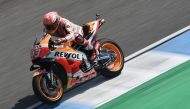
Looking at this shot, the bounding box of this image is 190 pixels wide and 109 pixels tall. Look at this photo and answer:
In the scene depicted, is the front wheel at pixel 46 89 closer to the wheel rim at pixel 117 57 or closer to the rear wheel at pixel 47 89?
the rear wheel at pixel 47 89

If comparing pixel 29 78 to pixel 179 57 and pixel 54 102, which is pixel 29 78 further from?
pixel 179 57

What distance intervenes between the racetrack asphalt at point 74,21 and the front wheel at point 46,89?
2.54 ft

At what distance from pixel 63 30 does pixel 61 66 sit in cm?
77

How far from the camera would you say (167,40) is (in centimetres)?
1413

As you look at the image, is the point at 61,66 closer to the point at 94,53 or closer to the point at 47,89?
the point at 47,89

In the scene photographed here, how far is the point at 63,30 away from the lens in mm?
12016

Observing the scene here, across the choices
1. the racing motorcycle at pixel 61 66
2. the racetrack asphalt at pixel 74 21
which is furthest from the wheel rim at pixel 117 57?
the racetrack asphalt at pixel 74 21

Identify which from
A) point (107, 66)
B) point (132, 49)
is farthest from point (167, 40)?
point (107, 66)

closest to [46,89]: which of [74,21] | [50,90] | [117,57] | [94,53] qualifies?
[50,90]

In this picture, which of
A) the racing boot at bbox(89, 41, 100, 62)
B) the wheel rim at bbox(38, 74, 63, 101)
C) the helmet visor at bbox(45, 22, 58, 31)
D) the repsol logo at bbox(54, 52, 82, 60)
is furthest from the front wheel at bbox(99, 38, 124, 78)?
the helmet visor at bbox(45, 22, 58, 31)

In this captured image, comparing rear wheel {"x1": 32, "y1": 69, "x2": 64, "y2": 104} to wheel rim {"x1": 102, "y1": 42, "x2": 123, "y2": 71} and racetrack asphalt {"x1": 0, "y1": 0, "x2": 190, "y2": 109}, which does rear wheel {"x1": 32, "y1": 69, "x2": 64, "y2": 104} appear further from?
wheel rim {"x1": 102, "y1": 42, "x2": 123, "y2": 71}

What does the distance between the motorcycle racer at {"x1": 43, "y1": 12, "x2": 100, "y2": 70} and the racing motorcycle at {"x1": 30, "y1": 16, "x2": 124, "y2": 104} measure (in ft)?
0.50

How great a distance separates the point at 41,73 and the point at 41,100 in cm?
55

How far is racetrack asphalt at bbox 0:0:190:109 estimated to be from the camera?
13.2 metres
